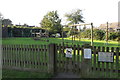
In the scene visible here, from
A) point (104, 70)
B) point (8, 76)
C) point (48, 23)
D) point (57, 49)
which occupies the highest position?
point (48, 23)

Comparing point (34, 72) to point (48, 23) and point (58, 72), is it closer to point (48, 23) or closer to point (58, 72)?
point (58, 72)

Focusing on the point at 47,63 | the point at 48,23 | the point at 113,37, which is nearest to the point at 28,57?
the point at 47,63

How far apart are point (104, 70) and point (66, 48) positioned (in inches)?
57.8

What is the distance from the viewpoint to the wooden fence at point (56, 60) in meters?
4.08

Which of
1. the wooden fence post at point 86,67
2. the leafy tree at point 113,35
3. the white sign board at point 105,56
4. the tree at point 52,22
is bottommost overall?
the wooden fence post at point 86,67

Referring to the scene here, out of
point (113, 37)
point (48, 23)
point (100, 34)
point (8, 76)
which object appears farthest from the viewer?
point (48, 23)

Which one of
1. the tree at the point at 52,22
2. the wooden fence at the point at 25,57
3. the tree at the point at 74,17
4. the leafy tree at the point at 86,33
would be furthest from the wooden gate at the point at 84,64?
the tree at the point at 74,17

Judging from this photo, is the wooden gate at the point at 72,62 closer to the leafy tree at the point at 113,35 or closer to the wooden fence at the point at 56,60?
the wooden fence at the point at 56,60

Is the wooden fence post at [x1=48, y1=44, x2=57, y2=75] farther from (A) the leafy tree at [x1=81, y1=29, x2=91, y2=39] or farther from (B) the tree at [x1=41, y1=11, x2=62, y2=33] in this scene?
(B) the tree at [x1=41, y1=11, x2=62, y2=33]

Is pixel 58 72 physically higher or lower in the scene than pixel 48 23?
lower

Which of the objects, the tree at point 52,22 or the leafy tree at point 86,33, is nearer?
the leafy tree at point 86,33

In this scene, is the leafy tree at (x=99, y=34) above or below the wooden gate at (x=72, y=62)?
above

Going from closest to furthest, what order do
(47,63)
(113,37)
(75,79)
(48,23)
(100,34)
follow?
(75,79) → (47,63) → (113,37) → (100,34) → (48,23)

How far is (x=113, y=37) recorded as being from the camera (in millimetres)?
23516
